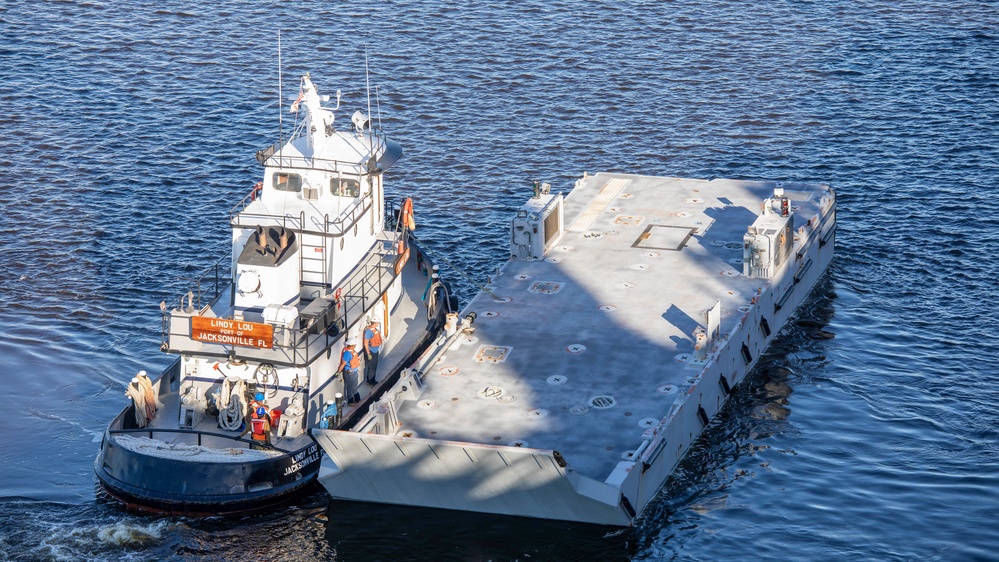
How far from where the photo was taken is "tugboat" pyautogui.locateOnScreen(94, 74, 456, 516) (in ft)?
125

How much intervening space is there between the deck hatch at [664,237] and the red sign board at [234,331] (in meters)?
16.2

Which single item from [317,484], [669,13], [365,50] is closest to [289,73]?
[365,50]

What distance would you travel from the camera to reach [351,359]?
4097 cm

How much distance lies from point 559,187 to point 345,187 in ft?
58.4

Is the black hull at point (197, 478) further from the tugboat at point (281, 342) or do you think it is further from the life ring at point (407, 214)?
the life ring at point (407, 214)

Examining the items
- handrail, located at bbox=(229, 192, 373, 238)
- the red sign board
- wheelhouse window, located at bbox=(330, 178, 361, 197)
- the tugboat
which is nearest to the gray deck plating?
the tugboat

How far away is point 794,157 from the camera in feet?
207

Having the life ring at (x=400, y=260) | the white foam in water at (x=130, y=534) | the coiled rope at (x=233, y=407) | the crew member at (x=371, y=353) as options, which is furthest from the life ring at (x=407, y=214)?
the white foam in water at (x=130, y=534)

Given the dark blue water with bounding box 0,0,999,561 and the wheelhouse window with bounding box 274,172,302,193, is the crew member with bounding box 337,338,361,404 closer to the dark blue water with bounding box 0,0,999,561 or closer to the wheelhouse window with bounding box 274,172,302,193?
the dark blue water with bounding box 0,0,999,561

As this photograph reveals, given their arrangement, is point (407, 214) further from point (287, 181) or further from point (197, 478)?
point (197, 478)

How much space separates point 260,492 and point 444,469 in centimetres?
508

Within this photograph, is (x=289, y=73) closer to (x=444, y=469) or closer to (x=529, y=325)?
(x=529, y=325)

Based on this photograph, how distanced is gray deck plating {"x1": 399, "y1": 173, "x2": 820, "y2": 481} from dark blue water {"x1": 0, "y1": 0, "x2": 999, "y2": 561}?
2.37 m

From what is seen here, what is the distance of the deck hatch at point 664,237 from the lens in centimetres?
5059
